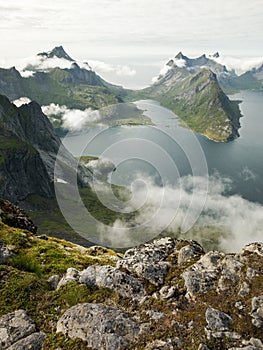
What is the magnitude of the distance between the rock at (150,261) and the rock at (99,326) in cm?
599

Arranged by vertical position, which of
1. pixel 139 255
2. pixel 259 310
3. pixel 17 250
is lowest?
pixel 17 250

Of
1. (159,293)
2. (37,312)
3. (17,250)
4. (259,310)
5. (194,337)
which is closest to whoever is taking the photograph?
(194,337)

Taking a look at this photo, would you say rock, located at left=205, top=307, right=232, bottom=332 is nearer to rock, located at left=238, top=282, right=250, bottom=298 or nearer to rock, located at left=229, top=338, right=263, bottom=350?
rock, located at left=229, top=338, right=263, bottom=350

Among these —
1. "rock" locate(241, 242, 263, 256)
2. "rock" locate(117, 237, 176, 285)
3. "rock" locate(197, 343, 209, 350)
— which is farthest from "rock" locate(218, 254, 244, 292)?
"rock" locate(197, 343, 209, 350)

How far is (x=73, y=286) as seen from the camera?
28.5 m

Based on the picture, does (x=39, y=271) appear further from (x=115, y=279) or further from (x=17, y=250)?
(x=115, y=279)

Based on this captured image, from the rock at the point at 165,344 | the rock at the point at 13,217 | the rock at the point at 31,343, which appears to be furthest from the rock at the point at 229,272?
the rock at the point at 13,217

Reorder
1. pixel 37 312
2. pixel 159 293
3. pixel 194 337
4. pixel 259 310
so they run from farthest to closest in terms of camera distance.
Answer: pixel 159 293 < pixel 37 312 < pixel 259 310 < pixel 194 337

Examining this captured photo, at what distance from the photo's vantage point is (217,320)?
2306cm

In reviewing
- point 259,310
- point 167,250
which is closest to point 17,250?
point 167,250

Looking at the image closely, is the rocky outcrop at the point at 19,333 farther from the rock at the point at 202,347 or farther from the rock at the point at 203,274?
the rock at the point at 203,274

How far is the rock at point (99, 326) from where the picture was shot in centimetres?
2227

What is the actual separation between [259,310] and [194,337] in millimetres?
5627

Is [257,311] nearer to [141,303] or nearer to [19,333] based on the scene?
[141,303]
